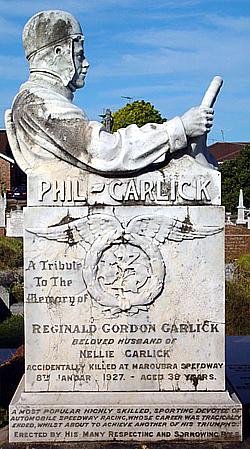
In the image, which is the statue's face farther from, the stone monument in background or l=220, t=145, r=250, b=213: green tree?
l=220, t=145, r=250, b=213: green tree

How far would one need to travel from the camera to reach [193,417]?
472 cm

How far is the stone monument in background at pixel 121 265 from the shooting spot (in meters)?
4.79

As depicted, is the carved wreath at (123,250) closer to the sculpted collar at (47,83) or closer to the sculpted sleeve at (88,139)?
the sculpted sleeve at (88,139)

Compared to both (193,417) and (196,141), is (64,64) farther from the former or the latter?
(193,417)

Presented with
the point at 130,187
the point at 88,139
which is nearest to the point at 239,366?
the point at 130,187

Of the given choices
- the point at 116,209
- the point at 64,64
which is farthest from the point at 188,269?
the point at 64,64

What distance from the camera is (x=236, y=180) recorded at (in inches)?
1524

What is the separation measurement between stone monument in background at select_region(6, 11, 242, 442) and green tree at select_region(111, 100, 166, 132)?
1199 inches

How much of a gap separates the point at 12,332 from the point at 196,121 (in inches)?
302

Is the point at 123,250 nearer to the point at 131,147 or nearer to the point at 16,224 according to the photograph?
the point at 131,147

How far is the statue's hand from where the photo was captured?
4781 millimetres

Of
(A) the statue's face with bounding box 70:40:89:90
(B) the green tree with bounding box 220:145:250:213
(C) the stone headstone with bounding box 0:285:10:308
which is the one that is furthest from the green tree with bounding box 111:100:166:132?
(A) the statue's face with bounding box 70:40:89:90

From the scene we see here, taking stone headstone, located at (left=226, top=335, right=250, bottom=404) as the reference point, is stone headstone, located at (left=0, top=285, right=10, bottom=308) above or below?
below

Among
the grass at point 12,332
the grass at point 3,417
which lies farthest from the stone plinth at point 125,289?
the grass at point 12,332
